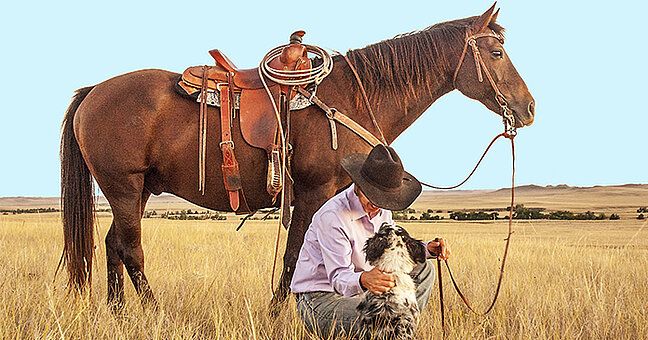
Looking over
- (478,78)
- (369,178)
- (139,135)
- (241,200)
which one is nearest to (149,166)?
(139,135)

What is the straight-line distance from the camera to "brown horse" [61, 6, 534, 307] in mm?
3960

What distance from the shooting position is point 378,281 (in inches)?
92.8

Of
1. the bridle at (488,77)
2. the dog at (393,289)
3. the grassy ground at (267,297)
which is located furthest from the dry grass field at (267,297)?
the bridle at (488,77)

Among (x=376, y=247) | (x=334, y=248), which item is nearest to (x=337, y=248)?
(x=334, y=248)

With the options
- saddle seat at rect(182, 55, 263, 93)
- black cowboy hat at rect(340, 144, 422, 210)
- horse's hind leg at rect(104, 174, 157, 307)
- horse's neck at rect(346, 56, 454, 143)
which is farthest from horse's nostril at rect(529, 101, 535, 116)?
horse's hind leg at rect(104, 174, 157, 307)

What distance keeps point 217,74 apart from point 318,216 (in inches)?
72.2

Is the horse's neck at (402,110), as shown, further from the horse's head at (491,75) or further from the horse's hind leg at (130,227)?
the horse's hind leg at (130,227)

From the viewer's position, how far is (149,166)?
420 cm

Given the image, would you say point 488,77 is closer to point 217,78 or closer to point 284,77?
point 284,77

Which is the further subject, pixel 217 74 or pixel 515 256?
pixel 515 256

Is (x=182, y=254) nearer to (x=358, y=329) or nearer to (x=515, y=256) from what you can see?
(x=515, y=256)

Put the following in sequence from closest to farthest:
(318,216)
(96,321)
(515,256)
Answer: (318,216)
(96,321)
(515,256)

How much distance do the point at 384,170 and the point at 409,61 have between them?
6.33 feet

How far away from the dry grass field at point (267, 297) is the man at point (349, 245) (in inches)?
7.6
